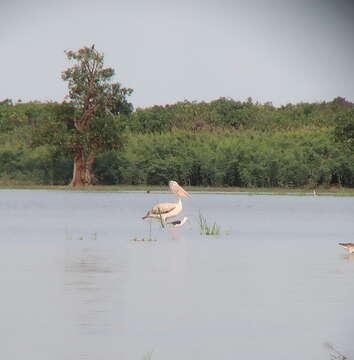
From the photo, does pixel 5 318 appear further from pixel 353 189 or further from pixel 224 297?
pixel 353 189

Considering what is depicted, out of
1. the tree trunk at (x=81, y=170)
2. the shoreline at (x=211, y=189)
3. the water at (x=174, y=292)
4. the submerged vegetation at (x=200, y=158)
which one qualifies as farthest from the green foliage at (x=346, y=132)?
the water at (x=174, y=292)

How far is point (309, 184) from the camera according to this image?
50.3 meters

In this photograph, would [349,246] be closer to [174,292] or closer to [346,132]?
[174,292]

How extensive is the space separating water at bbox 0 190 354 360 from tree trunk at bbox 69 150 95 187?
87.4 ft

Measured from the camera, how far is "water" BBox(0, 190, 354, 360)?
32.8ft

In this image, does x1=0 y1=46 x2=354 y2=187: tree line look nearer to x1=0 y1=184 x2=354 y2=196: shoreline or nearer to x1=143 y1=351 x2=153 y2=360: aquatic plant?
x1=0 y1=184 x2=354 y2=196: shoreline

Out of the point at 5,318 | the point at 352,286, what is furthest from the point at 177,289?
the point at 5,318

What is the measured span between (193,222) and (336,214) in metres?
5.78

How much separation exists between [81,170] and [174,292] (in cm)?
4024

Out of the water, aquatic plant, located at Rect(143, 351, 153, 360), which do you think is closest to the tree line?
the water

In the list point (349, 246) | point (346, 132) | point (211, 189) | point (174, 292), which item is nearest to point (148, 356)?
point (174, 292)

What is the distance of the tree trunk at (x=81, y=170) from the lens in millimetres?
53000

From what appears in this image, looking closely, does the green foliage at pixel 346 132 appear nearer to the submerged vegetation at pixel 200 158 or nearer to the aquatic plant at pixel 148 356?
the submerged vegetation at pixel 200 158

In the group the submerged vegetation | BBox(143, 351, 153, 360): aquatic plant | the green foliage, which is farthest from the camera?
the submerged vegetation
